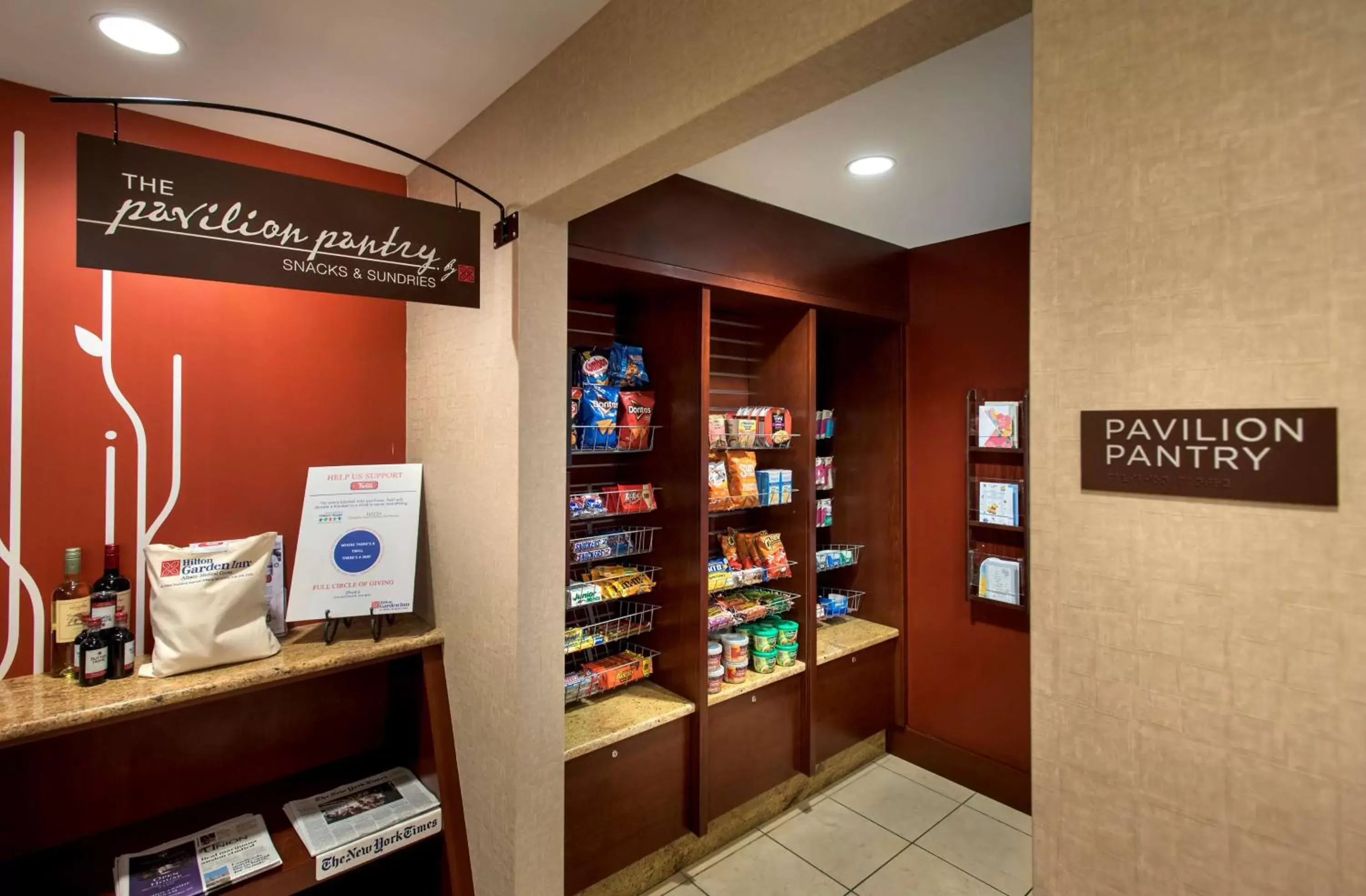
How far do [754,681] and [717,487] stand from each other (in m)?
0.91

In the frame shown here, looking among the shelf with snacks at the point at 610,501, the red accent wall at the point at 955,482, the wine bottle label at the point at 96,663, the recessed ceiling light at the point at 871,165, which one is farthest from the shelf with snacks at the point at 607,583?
the recessed ceiling light at the point at 871,165

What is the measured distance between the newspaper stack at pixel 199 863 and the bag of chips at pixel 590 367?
1862mm

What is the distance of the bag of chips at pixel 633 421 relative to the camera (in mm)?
2727

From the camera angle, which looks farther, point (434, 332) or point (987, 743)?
point (987, 743)

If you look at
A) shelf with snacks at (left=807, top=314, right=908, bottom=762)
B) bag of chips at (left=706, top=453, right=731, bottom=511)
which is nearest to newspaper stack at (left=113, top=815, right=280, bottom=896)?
bag of chips at (left=706, top=453, right=731, bottom=511)

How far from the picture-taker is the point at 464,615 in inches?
89.2

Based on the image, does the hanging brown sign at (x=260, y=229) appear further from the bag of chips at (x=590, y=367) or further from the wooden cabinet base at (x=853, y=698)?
the wooden cabinet base at (x=853, y=698)

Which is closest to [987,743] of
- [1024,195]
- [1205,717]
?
[1024,195]

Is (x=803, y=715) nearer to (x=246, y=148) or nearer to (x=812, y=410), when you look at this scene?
(x=812, y=410)

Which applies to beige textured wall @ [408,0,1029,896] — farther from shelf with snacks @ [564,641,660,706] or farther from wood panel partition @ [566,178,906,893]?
shelf with snacks @ [564,641,660,706]

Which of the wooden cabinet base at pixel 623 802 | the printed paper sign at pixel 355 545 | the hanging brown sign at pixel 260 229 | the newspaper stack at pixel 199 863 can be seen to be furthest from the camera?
the wooden cabinet base at pixel 623 802

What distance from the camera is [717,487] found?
2938mm

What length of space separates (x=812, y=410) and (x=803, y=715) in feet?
5.00

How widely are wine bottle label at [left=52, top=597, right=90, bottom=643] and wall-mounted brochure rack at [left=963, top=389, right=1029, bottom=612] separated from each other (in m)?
3.55
